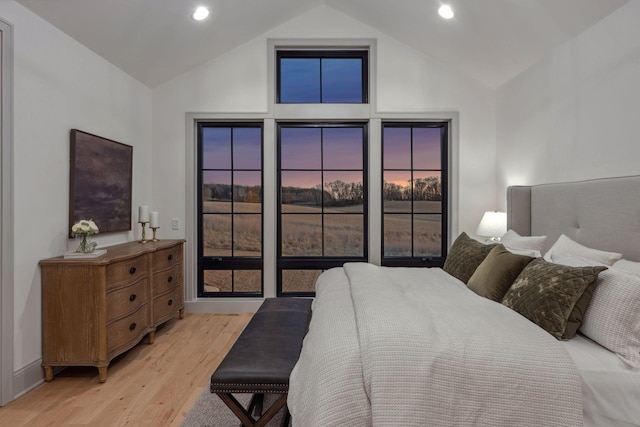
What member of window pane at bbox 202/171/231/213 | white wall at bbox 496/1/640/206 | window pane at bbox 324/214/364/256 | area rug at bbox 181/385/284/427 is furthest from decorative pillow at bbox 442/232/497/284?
window pane at bbox 202/171/231/213

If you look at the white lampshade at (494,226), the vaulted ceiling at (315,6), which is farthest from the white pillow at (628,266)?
the vaulted ceiling at (315,6)

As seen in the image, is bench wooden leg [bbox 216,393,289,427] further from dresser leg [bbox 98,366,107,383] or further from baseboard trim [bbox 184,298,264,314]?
baseboard trim [bbox 184,298,264,314]

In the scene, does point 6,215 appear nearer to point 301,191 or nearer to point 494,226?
point 301,191

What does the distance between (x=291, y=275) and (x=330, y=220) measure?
31.5 inches

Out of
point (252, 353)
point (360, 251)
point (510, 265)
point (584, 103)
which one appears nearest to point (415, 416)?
point (252, 353)

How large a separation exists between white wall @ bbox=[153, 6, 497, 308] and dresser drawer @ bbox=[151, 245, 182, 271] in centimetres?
36

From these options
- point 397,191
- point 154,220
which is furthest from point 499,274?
point 154,220

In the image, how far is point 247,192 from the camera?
4.04 metres

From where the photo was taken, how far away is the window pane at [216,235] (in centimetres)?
406

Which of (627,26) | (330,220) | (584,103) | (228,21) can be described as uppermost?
(228,21)

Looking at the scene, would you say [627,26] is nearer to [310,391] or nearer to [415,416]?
[415,416]

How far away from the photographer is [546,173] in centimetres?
298

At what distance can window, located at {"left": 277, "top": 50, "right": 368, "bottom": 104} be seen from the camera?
4016 mm

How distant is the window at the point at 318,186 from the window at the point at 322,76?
365 mm
